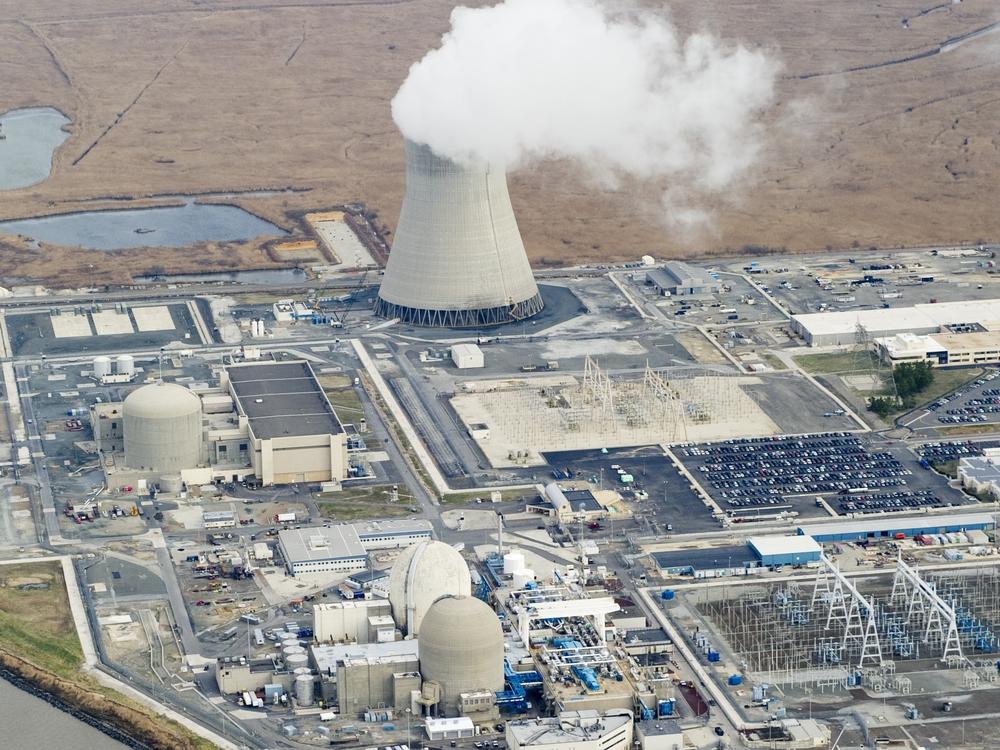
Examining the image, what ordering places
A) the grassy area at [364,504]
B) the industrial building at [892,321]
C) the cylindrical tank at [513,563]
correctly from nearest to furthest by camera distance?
the cylindrical tank at [513,563], the grassy area at [364,504], the industrial building at [892,321]

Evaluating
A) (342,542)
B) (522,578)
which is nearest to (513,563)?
(522,578)

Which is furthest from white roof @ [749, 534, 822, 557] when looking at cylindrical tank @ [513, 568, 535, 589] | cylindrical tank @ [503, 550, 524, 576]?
cylindrical tank @ [503, 550, 524, 576]

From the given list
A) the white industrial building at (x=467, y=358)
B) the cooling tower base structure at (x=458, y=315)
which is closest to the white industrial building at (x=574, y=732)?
the white industrial building at (x=467, y=358)

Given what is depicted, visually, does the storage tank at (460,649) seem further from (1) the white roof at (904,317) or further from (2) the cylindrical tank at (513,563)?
(1) the white roof at (904,317)

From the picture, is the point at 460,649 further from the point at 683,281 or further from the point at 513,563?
the point at 683,281

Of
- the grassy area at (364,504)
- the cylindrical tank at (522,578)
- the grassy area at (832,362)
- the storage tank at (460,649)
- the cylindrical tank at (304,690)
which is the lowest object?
the cylindrical tank at (304,690)

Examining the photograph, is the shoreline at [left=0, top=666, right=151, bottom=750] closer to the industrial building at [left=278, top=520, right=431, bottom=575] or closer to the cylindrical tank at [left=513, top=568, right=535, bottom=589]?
the industrial building at [left=278, top=520, right=431, bottom=575]

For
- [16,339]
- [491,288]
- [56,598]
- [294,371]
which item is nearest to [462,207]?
[491,288]
